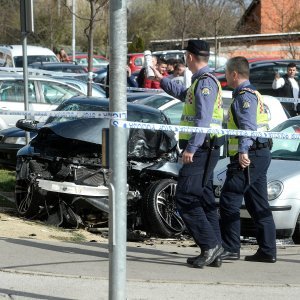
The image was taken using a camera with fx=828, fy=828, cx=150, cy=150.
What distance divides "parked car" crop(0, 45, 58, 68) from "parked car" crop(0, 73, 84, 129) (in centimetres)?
1040

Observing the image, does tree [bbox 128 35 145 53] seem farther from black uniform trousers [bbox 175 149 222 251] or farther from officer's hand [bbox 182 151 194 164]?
officer's hand [bbox 182 151 194 164]

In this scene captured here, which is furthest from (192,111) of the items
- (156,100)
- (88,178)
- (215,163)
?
(156,100)

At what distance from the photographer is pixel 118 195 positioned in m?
5.50

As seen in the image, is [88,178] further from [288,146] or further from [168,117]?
[168,117]

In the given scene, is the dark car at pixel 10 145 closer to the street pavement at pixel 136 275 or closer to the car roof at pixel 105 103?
the car roof at pixel 105 103

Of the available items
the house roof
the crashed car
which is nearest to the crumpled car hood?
the crashed car

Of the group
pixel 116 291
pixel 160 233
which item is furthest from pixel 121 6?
pixel 160 233

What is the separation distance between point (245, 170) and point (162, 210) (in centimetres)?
206

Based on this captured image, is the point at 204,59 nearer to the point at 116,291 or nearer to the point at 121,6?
the point at 121,6

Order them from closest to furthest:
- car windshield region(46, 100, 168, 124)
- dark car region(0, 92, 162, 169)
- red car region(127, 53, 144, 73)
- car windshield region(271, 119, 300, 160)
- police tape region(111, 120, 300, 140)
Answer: police tape region(111, 120, 300, 140), car windshield region(271, 119, 300, 160), car windshield region(46, 100, 168, 124), dark car region(0, 92, 162, 169), red car region(127, 53, 144, 73)

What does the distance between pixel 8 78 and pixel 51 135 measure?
6.71 metres

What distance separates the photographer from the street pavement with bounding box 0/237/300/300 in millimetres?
6270

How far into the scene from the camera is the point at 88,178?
9.25 m

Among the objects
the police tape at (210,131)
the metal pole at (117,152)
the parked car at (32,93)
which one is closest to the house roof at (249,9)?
the parked car at (32,93)
